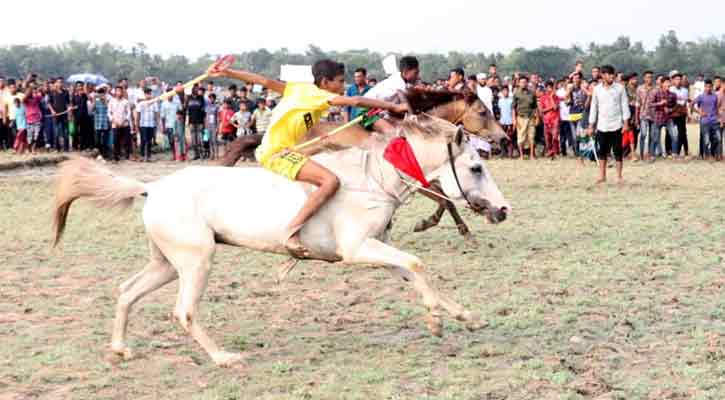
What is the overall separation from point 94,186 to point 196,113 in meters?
18.7

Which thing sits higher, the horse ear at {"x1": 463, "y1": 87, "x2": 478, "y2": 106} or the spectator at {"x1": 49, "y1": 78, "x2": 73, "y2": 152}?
the horse ear at {"x1": 463, "y1": 87, "x2": 478, "y2": 106}

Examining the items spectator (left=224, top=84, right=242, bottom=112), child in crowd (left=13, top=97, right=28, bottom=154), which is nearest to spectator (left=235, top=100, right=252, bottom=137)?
spectator (left=224, top=84, right=242, bottom=112)

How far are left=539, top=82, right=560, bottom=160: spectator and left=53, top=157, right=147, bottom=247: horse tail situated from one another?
1807 cm

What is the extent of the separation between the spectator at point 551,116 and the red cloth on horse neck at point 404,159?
1777 centimetres

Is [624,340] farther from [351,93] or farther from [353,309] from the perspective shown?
[351,93]

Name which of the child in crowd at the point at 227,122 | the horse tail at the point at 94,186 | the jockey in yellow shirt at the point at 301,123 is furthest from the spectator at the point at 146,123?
the jockey in yellow shirt at the point at 301,123

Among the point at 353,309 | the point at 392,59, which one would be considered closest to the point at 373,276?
the point at 353,309

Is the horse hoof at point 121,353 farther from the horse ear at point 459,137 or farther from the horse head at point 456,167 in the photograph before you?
the horse ear at point 459,137

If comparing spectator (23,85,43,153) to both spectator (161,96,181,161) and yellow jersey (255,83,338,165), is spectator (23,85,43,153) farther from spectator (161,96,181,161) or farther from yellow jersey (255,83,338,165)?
yellow jersey (255,83,338,165)

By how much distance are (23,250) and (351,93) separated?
17.1 ft

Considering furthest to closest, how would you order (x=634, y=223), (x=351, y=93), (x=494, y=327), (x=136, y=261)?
(x=351, y=93)
(x=634, y=223)
(x=136, y=261)
(x=494, y=327)

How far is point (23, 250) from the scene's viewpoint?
12.0 m

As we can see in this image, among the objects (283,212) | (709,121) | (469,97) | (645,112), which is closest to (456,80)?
(469,97)

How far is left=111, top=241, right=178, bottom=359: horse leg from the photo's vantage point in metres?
7.30
